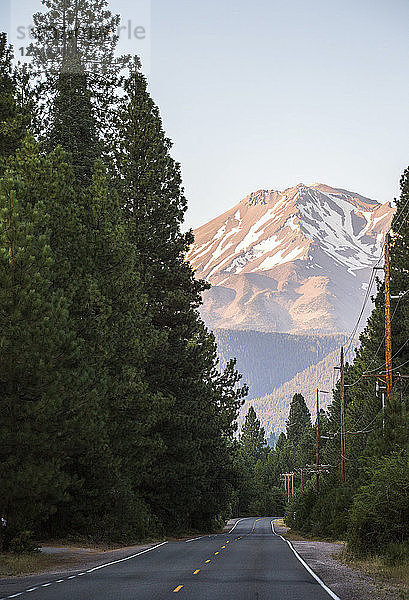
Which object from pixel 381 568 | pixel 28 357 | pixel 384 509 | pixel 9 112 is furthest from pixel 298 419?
pixel 28 357

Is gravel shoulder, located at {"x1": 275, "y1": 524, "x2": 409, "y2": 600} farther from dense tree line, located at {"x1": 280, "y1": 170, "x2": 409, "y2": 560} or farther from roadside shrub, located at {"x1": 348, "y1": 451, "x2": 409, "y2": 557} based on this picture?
dense tree line, located at {"x1": 280, "y1": 170, "x2": 409, "y2": 560}

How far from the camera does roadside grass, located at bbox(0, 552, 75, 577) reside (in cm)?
2477

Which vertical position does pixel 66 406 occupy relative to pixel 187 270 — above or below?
below

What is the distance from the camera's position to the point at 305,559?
3156 centimetres

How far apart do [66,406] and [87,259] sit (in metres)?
7.71

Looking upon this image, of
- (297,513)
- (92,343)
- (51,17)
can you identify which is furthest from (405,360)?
(51,17)

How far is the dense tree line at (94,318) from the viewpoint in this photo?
26.4m

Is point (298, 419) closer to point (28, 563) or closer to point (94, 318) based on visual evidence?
point (94, 318)

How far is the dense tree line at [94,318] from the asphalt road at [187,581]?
13.2ft

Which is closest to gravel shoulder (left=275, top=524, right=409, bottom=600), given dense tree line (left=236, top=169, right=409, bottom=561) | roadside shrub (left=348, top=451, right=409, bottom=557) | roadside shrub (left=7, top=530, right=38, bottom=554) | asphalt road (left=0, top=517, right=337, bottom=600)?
asphalt road (left=0, top=517, right=337, bottom=600)

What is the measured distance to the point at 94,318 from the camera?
33.4 m

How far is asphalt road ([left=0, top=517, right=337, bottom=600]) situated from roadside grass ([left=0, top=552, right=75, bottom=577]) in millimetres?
1713

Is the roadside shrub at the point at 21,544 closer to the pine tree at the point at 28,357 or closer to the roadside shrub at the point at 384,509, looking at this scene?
the pine tree at the point at 28,357

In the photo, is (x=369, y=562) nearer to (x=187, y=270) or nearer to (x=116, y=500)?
(x=116, y=500)
